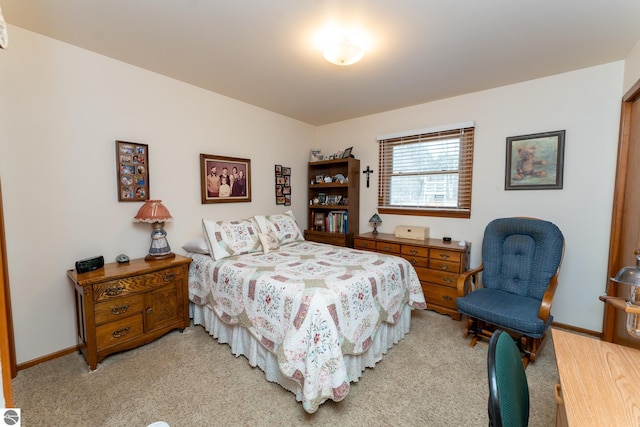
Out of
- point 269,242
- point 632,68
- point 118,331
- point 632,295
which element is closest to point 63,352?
point 118,331

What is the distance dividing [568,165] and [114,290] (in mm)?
4184

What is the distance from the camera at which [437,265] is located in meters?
3.06

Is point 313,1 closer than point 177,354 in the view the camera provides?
Yes

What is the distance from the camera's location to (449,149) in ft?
11.0

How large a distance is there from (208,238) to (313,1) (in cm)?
216

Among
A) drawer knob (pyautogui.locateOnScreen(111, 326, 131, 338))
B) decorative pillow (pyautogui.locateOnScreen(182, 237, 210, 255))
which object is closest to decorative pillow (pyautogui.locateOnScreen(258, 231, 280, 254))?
decorative pillow (pyautogui.locateOnScreen(182, 237, 210, 255))

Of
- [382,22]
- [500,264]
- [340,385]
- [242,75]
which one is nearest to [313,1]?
[382,22]

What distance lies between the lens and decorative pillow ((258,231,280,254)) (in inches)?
117

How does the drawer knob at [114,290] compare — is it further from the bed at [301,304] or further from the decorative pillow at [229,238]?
the decorative pillow at [229,238]

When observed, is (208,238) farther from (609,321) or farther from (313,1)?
(609,321)

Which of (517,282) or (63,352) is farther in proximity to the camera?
(517,282)

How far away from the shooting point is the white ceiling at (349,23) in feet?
5.76

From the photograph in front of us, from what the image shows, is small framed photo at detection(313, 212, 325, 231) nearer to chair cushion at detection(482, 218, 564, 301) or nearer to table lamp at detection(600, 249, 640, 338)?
chair cushion at detection(482, 218, 564, 301)

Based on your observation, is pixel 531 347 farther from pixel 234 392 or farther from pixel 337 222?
pixel 337 222
